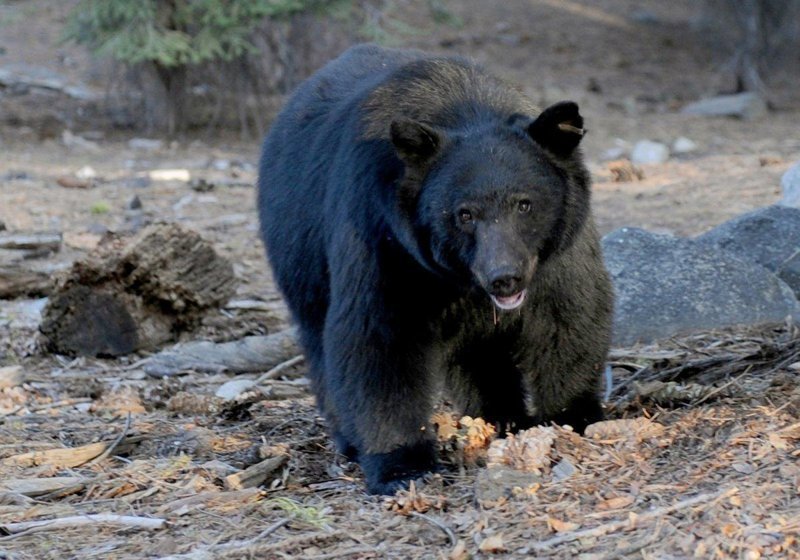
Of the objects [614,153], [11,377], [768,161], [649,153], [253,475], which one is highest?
[253,475]

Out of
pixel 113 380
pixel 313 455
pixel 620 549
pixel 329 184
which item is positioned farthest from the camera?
pixel 113 380

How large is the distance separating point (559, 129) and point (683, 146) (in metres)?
9.94

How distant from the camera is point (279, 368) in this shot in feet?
23.0

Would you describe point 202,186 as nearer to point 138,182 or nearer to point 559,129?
point 138,182

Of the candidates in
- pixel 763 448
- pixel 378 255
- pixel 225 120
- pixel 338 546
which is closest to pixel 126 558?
pixel 338 546

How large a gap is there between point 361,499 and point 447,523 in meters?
0.65

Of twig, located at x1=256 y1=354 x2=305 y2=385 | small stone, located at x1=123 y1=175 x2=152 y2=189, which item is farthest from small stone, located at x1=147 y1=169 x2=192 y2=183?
twig, located at x1=256 y1=354 x2=305 y2=385

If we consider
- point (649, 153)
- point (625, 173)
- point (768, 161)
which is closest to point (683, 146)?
point (649, 153)

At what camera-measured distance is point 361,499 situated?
478 centimetres

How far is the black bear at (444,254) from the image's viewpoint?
4582 millimetres

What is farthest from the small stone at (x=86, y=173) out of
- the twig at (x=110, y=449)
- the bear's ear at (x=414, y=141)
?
the bear's ear at (x=414, y=141)

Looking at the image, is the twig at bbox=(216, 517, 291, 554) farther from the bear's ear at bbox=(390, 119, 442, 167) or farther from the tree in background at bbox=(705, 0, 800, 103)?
the tree in background at bbox=(705, 0, 800, 103)

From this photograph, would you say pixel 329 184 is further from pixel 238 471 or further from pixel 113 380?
pixel 113 380

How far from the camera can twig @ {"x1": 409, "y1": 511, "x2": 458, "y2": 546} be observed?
403 centimetres
